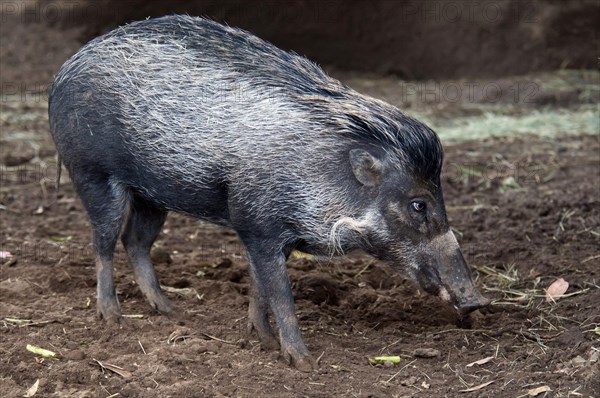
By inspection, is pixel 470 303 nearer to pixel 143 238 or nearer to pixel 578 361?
pixel 578 361

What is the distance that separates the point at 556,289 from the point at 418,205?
1543 mm

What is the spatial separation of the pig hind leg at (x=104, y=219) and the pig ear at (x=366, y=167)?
5.14 ft

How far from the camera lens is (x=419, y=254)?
5.48 m

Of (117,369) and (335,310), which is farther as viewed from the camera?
(335,310)

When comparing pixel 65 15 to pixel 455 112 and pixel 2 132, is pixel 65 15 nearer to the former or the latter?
pixel 2 132

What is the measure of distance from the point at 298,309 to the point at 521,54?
25.2 feet

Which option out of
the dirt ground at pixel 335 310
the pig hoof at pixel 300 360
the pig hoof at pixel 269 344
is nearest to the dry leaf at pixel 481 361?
→ the dirt ground at pixel 335 310

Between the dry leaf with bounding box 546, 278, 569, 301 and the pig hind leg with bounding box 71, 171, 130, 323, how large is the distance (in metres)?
2.71

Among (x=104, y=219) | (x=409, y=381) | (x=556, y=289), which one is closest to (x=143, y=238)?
(x=104, y=219)

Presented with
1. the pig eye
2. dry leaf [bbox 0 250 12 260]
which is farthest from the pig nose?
dry leaf [bbox 0 250 12 260]

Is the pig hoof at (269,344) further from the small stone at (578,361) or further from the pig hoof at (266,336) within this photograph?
the small stone at (578,361)

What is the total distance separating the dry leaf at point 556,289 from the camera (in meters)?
6.38

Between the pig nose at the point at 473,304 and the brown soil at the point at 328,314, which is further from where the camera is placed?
the pig nose at the point at 473,304

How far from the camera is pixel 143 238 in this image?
6.56 m
